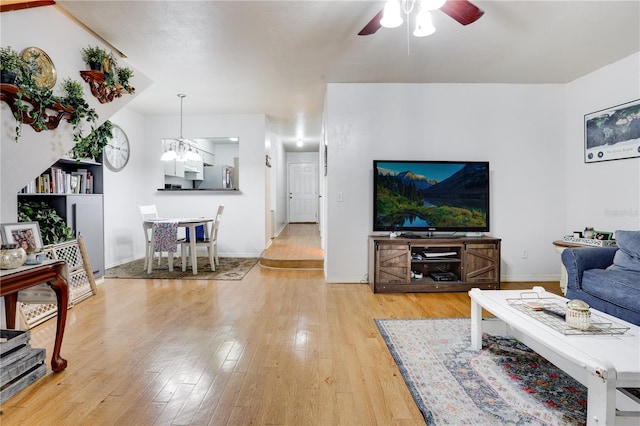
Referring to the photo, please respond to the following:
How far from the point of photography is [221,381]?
188cm

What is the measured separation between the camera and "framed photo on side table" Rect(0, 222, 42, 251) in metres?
2.18

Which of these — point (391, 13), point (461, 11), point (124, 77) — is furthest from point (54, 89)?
point (461, 11)

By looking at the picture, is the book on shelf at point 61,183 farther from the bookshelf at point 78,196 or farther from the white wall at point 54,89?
the white wall at point 54,89

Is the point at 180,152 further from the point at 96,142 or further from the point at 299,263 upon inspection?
the point at 299,263

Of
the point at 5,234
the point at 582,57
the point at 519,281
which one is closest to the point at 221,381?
the point at 5,234

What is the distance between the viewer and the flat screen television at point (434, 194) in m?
3.95

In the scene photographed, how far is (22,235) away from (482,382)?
10.6 ft

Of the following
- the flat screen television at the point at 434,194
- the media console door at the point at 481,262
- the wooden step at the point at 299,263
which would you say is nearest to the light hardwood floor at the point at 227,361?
the media console door at the point at 481,262

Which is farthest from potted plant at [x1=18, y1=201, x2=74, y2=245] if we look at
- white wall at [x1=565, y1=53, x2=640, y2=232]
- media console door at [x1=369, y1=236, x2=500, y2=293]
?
white wall at [x1=565, y1=53, x2=640, y2=232]

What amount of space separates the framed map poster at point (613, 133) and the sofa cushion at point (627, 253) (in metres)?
1.13

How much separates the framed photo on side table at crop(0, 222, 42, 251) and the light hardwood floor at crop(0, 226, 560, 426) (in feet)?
2.51

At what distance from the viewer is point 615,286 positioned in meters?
2.40

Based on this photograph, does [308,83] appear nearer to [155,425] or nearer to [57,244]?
[57,244]

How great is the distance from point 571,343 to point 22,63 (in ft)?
12.2
